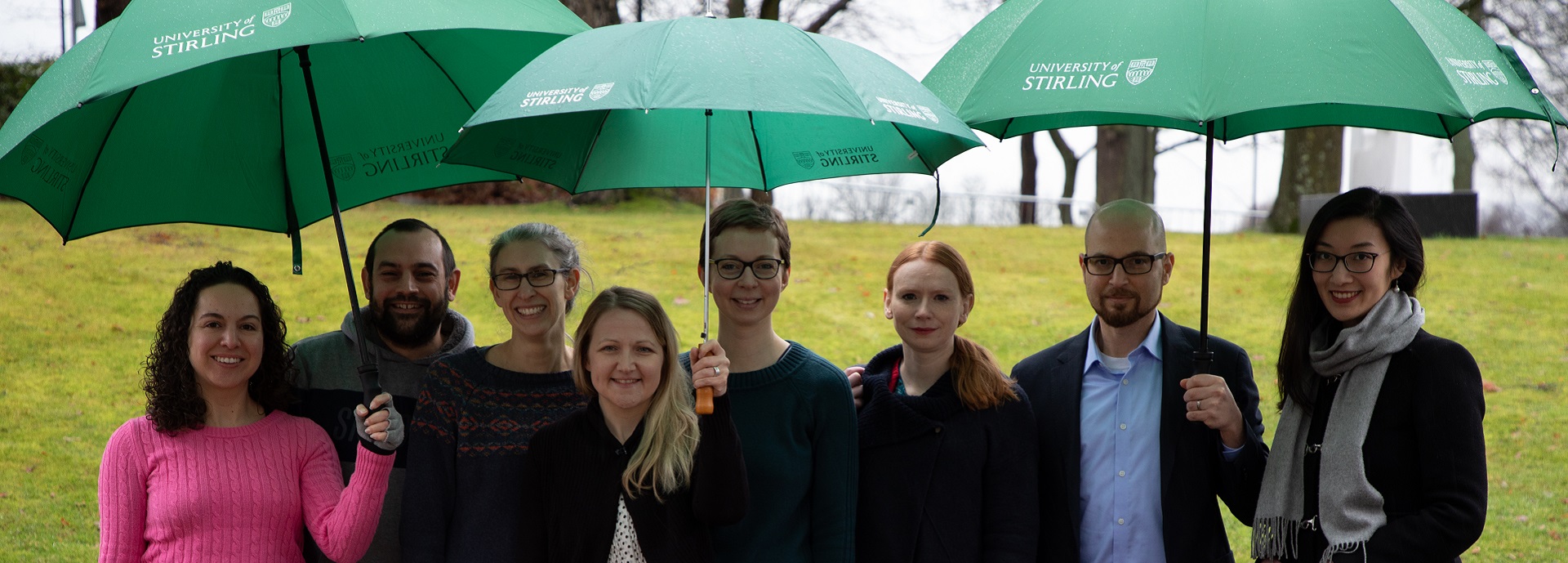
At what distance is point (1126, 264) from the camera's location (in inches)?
149

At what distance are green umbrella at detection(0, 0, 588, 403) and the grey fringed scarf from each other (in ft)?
8.29

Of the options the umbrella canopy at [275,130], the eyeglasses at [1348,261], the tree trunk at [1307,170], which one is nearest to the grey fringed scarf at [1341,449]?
the eyeglasses at [1348,261]

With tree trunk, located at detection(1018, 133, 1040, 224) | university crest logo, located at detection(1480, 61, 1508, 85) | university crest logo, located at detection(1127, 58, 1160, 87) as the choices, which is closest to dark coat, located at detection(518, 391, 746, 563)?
university crest logo, located at detection(1127, 58, 1160, 87)

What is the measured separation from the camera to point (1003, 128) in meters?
4.24

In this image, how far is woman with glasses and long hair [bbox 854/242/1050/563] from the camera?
358 cm

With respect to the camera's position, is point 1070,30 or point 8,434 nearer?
point 1070,30

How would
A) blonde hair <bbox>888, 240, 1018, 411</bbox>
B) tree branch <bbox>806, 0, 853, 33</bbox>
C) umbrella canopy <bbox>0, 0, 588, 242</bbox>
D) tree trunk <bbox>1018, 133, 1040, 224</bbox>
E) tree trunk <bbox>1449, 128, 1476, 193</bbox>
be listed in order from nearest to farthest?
blonde hair <bbox>888, 240, 1018, 411</bbox> < umbrella canopy <bbox>0, 0, 588, 242</bbox> < tree branch <bbox>806, 0, 853, 33</bbox> < tree trunk <bbox>1449, 128, 1476, 193</bbox> < tree trunk <bbox>1018, 133, 1040, 224</bbox>

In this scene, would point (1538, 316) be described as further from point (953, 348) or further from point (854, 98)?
point (854, 98)

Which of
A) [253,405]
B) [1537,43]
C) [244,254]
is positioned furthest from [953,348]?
[1537,43]

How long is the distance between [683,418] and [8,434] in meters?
6.52

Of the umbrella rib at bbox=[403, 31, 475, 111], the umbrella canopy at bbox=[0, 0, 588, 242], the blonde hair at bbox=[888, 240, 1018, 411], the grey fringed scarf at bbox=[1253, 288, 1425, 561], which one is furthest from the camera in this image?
the umbrella rib at bbox=[403, 31, 475, 111]

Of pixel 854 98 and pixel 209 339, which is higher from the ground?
pixel 854 98

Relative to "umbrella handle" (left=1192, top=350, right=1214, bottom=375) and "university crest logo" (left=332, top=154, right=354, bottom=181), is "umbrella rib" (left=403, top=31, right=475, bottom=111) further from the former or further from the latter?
"umbrella handle" (left=1192, top=350, right=1214, bottom=375)

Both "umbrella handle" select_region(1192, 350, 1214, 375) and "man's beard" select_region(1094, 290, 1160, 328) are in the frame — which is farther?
"man's beard" select_region(1094, 290, 1160, 328)
